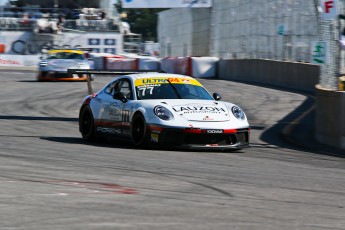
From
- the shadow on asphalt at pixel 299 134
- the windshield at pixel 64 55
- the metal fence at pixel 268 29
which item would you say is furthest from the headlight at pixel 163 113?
the windshield at pixel 64 55

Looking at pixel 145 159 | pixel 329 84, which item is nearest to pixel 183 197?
pixel 145 159

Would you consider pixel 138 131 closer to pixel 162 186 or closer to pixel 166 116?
pixel 166 116

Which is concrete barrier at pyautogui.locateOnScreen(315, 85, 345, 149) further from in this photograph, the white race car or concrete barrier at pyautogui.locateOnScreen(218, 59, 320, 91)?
concrete barrier at pyautogui.locateOnScreen(218, 59, 320, 91)

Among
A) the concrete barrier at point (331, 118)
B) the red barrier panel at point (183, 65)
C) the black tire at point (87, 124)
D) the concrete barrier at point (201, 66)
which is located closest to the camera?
the concrete barrier at point (331, 118)

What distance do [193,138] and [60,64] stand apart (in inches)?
774

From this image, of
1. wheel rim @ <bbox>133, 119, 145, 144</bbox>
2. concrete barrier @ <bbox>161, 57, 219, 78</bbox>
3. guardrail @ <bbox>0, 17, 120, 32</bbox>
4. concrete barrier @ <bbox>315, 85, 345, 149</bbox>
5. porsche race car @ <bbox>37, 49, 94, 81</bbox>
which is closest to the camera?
wheel rim @ <bbox>133, 119, 145, 144</bbox>

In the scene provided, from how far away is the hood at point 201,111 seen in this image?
35.7 feet

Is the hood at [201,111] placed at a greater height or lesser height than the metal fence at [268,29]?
lesser

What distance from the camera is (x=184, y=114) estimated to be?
35.7 ft

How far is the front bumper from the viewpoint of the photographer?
35.2 ft

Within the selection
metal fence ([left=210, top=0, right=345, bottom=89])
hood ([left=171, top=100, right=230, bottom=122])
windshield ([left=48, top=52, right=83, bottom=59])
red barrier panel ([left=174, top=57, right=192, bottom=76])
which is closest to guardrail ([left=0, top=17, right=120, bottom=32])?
metal fence ([left=210, top=0, right=345, bottom=89])

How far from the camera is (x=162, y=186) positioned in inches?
288

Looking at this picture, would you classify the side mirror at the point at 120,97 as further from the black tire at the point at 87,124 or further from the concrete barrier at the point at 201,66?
the concrete barrier at the point at 201,66

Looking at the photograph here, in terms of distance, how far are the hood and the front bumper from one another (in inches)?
8.4
